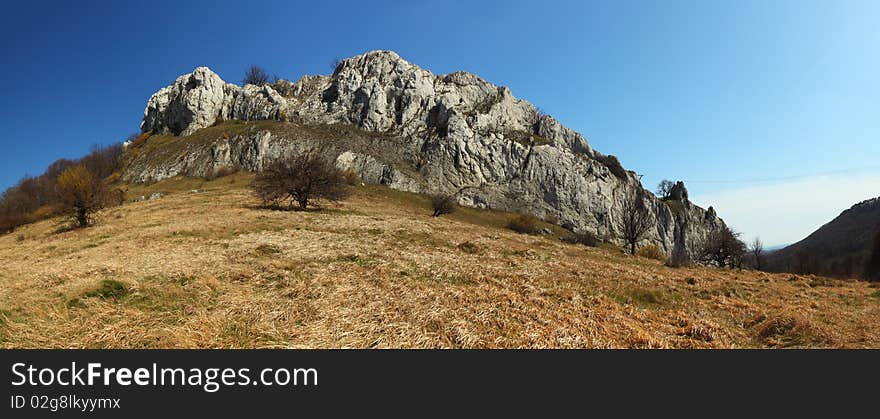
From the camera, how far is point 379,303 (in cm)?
1022

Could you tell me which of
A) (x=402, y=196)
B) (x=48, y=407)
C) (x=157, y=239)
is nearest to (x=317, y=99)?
(x=402, y=196)

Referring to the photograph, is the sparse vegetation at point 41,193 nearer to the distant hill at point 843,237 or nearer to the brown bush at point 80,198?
the brown bush at point 80,198

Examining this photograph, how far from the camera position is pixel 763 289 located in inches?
654

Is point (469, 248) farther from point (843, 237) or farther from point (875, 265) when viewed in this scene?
point (843, 237)

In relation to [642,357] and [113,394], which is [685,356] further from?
[113,394]

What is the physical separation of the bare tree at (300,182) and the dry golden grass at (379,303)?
69.6ft

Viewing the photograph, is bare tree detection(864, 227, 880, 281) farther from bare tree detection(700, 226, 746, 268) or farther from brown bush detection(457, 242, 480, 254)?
brown bush detection(457, 242, 480, 254)

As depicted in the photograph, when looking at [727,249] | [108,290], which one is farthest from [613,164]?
[108,290]

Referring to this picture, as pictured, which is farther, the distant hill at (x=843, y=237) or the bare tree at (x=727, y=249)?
the distant hill at (x=843, y=237)

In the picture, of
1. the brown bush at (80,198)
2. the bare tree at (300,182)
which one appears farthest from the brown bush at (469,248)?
the brown bush at (80,198)

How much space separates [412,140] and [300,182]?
2725 inches

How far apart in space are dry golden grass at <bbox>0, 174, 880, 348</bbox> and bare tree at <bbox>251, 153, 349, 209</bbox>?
2121cm

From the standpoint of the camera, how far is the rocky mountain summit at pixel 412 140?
95.0 metres

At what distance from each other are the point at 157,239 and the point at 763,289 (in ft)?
110
